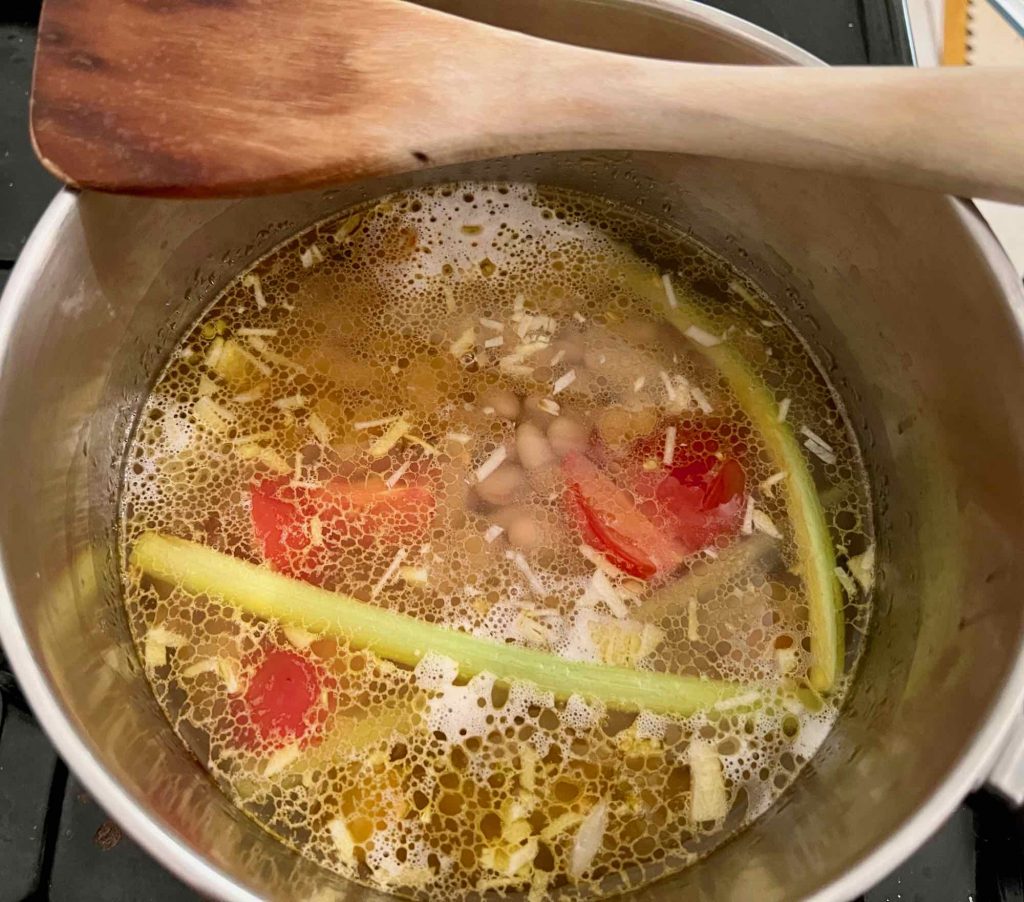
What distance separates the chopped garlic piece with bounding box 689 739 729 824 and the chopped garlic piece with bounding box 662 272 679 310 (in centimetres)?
52

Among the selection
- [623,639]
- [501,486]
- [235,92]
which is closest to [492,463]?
[501,486]

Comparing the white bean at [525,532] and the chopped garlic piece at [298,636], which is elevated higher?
the white bean at [525,532]

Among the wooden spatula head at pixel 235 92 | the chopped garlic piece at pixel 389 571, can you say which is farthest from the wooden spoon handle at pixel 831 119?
the chopped garlic piece at pixel 389 571

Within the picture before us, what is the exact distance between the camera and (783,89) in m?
0.66

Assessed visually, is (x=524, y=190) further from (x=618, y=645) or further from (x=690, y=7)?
(x=618, y=645)

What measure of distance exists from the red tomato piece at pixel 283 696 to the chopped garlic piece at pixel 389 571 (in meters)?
0.10

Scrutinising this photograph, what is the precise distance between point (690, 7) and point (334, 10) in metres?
0.32

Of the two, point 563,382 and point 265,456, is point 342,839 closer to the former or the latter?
point 265,456

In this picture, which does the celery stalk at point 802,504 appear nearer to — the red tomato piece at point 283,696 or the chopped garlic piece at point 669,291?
the chopped garlic piece at point 669,291

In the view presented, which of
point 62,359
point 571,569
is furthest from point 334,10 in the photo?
point 571,569

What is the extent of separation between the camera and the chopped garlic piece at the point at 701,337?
106 centimetres

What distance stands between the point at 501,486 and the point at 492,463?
0.03 m

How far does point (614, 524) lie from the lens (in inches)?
37.5

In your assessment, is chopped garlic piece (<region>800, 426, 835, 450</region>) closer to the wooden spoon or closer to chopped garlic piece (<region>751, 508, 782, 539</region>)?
chopped garlic piece (<region>751, 508, 782, 539</region>)
